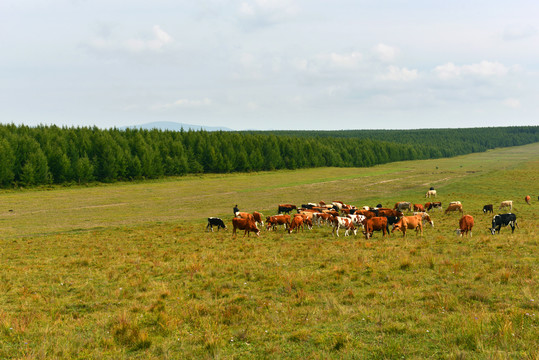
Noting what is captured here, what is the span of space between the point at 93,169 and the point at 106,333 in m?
81.2

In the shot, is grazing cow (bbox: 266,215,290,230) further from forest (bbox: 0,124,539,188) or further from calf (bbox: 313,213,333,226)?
forest (bbox: 0,124,539,188)

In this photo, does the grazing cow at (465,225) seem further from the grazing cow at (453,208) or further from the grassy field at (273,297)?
the grazing cow at (453,208)

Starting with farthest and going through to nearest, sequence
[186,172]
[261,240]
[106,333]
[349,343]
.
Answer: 1. [186,172]
2. [261,240]
3. [106,333]
4. [349,343]

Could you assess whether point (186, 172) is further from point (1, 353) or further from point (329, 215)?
point (1, 353)

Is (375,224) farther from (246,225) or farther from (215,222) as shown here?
(215,222)

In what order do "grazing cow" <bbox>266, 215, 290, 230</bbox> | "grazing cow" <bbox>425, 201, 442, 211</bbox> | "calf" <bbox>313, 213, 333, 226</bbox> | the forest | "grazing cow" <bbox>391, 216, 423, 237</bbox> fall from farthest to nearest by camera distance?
1. the forest
2. "grazing cow" <bbox>425, 201, 442, 211</bbox>
3. "calf" <bbox>313, 213, 333, 226</bbox>
4. "grazing cow" <bbox>266, 215, 290, 230</bbox>
5. "grazing cow" <bbox>391, 216, 423, 237</bbox>

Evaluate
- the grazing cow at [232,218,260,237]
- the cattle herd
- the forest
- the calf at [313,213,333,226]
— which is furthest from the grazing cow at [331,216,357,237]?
the forest

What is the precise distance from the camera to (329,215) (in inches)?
1132

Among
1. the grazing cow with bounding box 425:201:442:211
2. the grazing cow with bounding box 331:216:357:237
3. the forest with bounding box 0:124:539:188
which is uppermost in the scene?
the forest with bounding box 0:124:539:188

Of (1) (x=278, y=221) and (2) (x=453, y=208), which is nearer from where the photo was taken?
(1) (x=278, y=221)

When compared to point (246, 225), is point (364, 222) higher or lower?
higher

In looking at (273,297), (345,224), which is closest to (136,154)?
(345,224)

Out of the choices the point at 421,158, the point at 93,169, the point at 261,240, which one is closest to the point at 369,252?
the point at 261,240

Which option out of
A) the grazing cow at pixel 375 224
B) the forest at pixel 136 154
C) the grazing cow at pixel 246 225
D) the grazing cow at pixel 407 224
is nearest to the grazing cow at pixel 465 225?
the grazing cow at pixel 407 224
